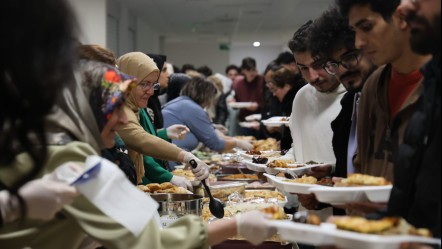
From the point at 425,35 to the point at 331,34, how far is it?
0.82 metres

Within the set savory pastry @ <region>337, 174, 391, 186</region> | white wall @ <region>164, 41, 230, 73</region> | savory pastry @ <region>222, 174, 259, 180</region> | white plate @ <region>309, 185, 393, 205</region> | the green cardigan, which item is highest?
white wall @ <region>164, 41, 230, 73</region>

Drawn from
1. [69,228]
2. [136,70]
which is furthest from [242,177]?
[69,228]

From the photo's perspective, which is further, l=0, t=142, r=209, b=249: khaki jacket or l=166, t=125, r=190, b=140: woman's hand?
l=166, t=125, r=190, b=140: woman's hand

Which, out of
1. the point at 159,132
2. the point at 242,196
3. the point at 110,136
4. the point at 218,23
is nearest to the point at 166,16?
the point at 218,23

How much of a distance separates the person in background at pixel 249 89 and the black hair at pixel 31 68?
492 cm

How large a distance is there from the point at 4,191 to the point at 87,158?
0.17 meters

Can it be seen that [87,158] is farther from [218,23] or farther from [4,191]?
[218,23]

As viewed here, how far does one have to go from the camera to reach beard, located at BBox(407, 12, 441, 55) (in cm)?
93

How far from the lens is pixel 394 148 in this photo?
3.76 feet

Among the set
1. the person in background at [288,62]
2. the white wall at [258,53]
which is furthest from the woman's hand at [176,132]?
the white wall at [258,53]

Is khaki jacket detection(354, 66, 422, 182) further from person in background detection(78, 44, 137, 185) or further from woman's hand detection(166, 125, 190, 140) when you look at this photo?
woman's hand detection(166, 125, 190, 140)

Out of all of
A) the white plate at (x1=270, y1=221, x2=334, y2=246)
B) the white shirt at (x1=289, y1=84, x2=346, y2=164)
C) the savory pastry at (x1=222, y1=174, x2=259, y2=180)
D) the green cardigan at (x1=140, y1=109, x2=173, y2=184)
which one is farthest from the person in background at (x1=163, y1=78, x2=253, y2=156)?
the white plate at (x1=270, y1=221, x2=334, y2=246)

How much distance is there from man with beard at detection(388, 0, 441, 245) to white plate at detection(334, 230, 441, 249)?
3 centimetres

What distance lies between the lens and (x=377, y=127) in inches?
49.8
